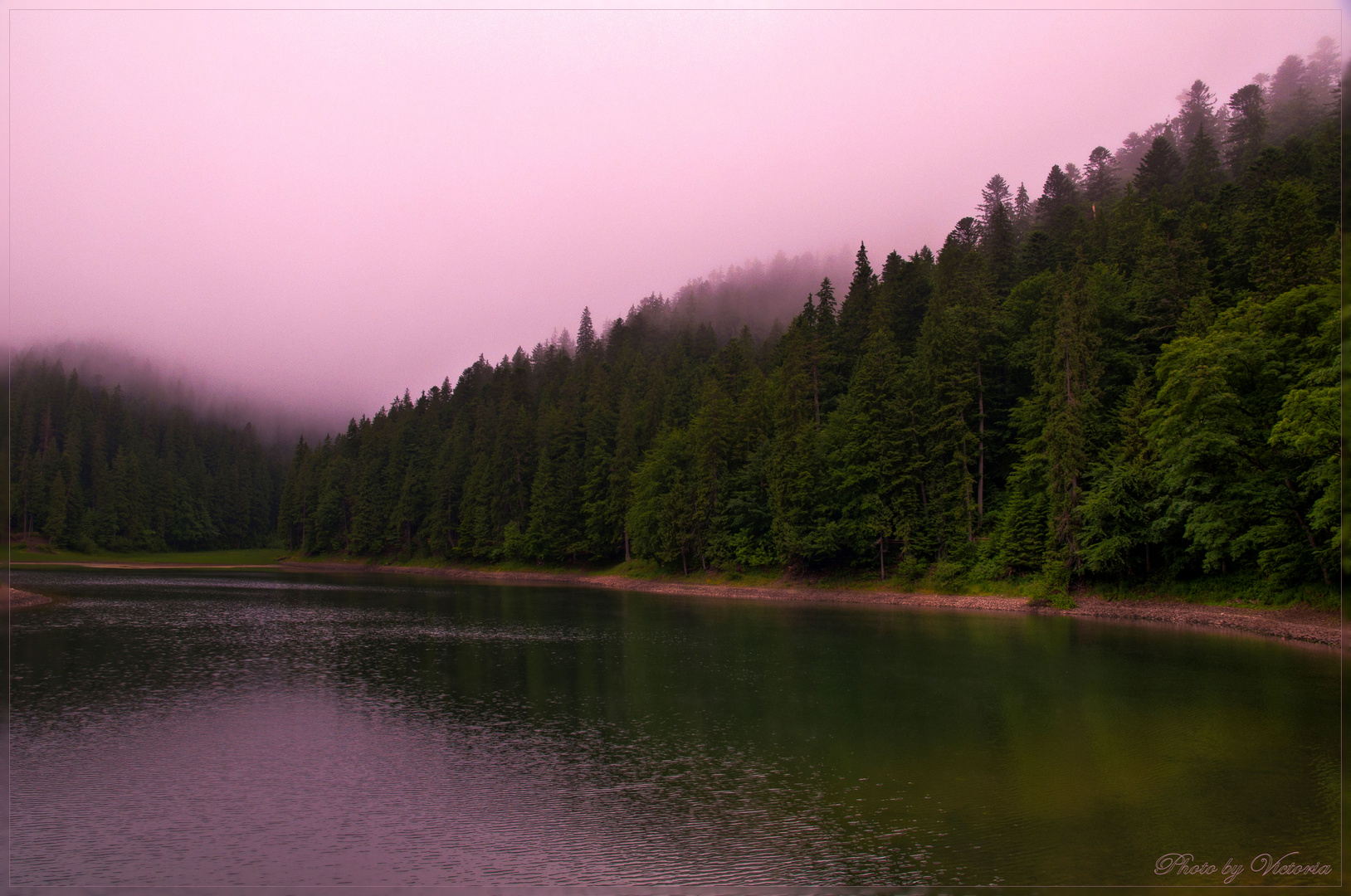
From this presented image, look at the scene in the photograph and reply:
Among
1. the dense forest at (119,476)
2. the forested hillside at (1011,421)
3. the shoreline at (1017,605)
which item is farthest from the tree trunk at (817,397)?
the dense forest at (119,476)

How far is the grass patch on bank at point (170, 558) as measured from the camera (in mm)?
118938

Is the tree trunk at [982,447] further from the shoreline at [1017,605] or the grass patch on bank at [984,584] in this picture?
the shoreline at [1017,605]

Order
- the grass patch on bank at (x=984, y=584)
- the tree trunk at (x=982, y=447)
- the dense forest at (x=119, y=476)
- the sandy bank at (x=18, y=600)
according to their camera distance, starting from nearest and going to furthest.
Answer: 1. the grass patch on bank at (x=984, y=584)
2. the sandy bank at (x=18, y=600)
3. the tree trunk at (x=982, y=447)
4. the dense forest at (x=119, y=476)

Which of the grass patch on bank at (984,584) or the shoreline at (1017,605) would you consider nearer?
the shoreline at (1017,605)

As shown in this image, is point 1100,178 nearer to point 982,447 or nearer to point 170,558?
point 982,447

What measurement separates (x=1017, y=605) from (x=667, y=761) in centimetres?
4357

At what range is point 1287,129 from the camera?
121 m

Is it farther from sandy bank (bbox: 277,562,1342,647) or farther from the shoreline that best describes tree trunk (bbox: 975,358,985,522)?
sandy bank (bbox: 277,562,1342,647)

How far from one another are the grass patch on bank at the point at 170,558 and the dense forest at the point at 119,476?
3.49m

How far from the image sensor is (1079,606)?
51844 mm

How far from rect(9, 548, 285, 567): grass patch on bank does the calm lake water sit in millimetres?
106270

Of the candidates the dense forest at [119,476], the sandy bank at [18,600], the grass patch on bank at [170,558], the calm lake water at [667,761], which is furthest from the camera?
the dense forest at [119,476]

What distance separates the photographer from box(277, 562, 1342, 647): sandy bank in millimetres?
38125

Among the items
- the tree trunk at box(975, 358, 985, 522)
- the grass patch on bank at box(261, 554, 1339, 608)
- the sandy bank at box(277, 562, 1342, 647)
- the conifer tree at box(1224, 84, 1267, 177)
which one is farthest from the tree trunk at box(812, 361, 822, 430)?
the conifer tree at box(1224, 84, 1267, 177)
